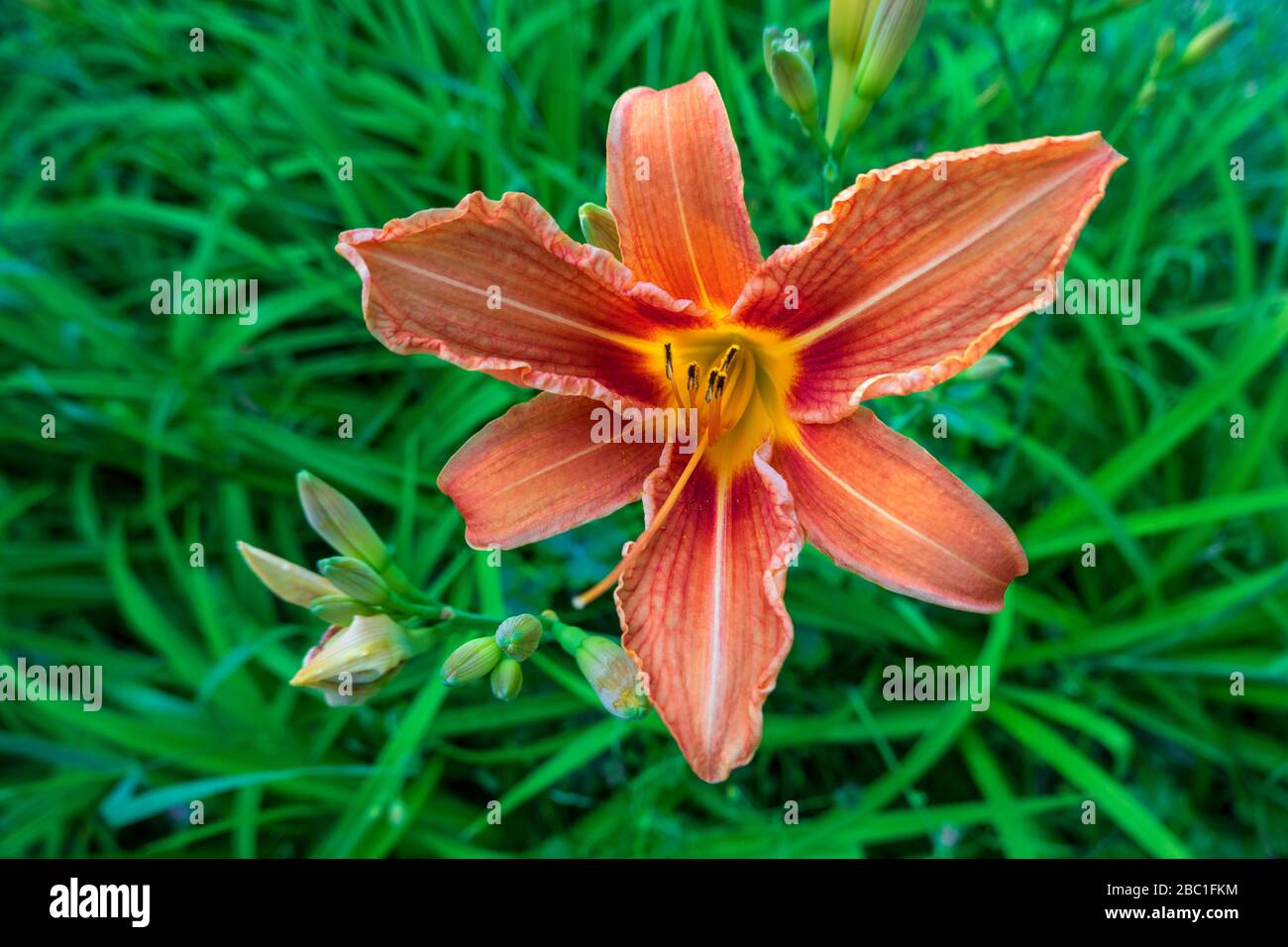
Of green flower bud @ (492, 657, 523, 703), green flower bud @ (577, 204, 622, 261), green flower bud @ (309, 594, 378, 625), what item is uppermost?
green flower bud @ (577, 204, 622, 261)

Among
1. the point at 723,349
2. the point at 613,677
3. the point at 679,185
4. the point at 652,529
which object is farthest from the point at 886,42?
the point at 613,677

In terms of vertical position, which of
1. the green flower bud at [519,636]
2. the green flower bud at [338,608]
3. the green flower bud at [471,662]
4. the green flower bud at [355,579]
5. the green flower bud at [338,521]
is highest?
the green flower bud at [338,521]

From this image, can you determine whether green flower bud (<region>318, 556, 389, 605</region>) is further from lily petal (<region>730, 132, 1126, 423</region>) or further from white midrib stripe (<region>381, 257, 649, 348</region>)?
lily petal (<region>730, 132, 1126, 423</region>)

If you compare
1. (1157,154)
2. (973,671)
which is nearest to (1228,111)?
(1157,154)

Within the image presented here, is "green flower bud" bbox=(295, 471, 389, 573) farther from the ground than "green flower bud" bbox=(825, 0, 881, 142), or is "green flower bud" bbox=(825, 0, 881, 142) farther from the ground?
"green flower bud" bbox=(825, 0, 881, 142)

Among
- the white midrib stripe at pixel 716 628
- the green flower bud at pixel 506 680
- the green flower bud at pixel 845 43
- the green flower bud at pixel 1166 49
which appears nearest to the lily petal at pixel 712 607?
the white midrib stripe at pixel 716 628

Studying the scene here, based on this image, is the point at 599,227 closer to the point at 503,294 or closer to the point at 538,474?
the point at 503,294

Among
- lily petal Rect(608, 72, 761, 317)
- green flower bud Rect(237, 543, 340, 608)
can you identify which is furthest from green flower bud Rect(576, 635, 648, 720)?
lily petal Rect(608, 72, 761, 317)

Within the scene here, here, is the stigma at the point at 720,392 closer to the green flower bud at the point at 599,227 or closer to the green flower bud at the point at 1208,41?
the green flower bud at the point at 599,227
